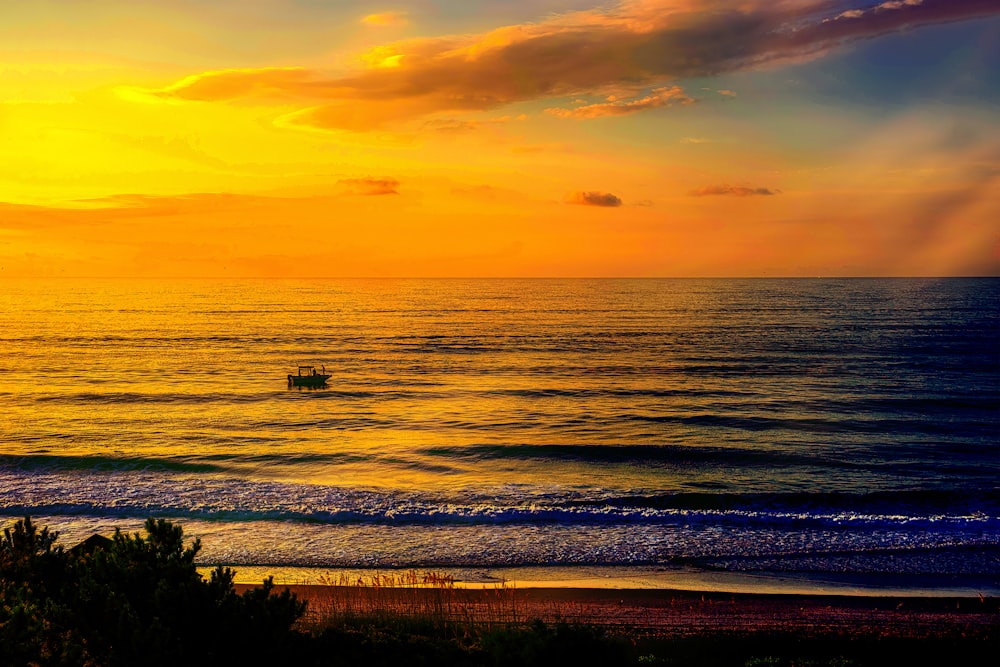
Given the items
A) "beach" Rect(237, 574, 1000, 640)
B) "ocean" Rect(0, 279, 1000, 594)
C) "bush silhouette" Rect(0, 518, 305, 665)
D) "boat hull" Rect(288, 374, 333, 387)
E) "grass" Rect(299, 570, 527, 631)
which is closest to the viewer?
"bush silhouette" Rect(0, 518, 305, 665)

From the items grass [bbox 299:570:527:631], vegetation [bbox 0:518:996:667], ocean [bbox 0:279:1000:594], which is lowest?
ocean [bbox 0:279:1000:594]

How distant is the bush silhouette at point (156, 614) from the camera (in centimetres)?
930

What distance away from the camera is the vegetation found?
932cm

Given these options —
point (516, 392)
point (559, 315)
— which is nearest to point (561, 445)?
point (516, 392)

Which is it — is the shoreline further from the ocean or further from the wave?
the wave

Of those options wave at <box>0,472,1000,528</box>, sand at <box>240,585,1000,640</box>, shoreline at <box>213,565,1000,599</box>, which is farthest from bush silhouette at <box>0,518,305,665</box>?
wave at <box>0,472,1000,528</box>

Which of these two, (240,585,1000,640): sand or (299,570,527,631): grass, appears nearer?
(299,570,527,631): grass

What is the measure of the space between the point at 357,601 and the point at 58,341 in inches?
3077

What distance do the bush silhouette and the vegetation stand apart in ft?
Result: 0.05

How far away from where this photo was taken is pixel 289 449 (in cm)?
3447

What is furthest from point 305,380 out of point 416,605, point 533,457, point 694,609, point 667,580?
point 694,609

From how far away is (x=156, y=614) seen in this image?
9.91m

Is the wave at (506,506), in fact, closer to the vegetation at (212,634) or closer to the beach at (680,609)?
the beach at (680,609)

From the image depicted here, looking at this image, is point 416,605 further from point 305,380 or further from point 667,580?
point 305,380
